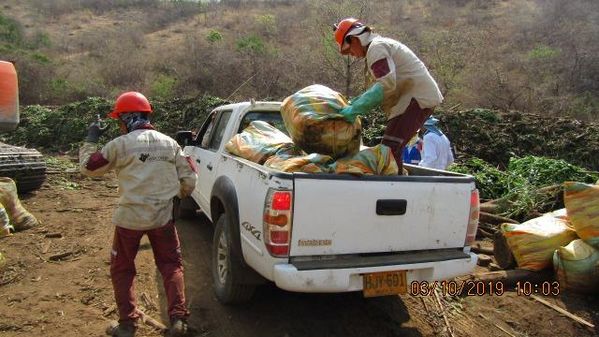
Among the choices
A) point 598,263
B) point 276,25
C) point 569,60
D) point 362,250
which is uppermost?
point 276,25

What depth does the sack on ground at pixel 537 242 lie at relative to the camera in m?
4.72

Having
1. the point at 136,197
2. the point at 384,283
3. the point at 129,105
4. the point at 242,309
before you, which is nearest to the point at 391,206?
the point at 384,283

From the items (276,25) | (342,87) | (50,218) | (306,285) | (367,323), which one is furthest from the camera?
(276,25)

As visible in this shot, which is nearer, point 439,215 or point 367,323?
point 439,215

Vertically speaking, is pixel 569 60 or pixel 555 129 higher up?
pixel 569 60

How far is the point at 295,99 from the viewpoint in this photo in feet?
12.7

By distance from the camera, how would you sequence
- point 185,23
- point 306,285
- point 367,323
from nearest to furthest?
1. point 306,285
2. point 367,323
3. point 185,23

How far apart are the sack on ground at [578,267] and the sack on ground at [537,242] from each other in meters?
0.18

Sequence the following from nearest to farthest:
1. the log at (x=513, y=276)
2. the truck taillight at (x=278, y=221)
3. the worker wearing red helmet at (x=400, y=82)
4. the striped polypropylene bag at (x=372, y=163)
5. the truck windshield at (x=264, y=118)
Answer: the truck taillight at (x=278, y=221) → the striped polypropylene bag at (x=372, y=163) → the worker wearing red helmet at (x=400, y=82) → the log at (x=513, y=276) → the truck windshield at (x=264, y=118)

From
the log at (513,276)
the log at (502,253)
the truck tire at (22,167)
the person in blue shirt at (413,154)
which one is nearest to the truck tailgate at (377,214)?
the log at (513,276)

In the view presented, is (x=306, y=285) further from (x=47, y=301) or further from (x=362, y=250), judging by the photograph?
(x=47, y=301)

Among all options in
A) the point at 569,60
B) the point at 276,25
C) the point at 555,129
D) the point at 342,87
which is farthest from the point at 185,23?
the point at 555,129

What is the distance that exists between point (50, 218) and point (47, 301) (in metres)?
2.78

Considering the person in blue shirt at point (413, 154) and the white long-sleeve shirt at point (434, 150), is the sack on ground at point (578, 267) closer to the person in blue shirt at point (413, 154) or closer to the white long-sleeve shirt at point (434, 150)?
the white long-sleeve shirt at point (434, 150)
